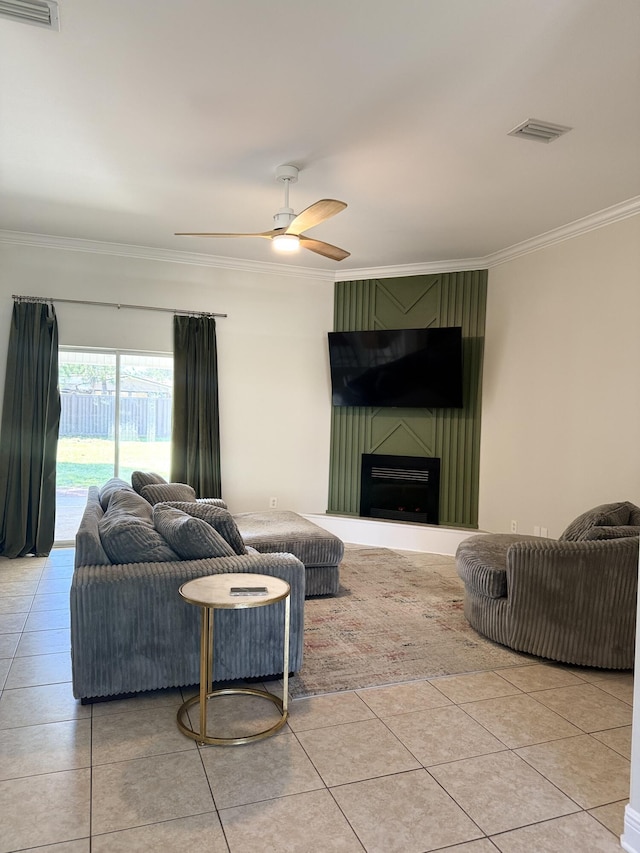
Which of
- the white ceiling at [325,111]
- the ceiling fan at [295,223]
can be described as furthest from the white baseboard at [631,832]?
the ceiling fan at [295,223]

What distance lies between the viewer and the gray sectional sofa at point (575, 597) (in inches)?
127

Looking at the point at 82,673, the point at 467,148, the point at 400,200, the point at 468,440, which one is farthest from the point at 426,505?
the point at 82,673

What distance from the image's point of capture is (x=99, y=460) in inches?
230

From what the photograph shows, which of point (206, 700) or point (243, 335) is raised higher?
point (243, 335)

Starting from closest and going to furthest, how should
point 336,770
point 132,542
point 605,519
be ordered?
point 336,770 → point 132,542 → point 605,519

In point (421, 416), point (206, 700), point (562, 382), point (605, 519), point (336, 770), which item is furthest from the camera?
point (421, 416)

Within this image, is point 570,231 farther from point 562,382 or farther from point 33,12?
point 33,12

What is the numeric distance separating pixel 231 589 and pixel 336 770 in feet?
2.65

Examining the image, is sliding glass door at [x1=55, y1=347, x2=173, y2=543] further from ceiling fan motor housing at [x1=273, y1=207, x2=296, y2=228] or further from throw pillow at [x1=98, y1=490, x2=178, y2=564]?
throw pillow at [x1=98, y1=490, x2=178, y2=564]

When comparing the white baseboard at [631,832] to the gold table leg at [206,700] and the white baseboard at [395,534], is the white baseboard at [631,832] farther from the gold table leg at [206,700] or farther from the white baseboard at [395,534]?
the white baseboard at [395,534]

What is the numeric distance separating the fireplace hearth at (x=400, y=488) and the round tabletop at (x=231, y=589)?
3598 millimetres

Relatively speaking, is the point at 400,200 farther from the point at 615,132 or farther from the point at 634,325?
the point at 634,325

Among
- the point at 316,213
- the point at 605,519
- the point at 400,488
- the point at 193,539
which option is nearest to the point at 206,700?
the point at 193,539

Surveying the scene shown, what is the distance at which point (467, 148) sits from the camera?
3.49 meters
